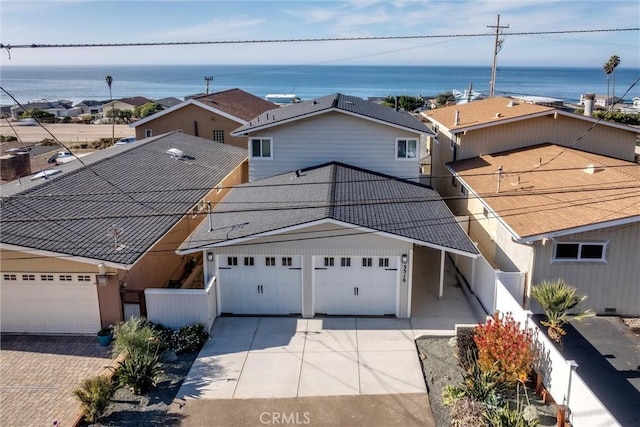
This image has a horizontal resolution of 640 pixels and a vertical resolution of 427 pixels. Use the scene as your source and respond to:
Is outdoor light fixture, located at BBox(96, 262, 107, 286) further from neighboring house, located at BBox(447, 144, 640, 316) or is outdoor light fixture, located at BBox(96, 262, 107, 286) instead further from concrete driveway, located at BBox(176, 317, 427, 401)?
neighboring house, located at BBox(447, 144, 640, 316)

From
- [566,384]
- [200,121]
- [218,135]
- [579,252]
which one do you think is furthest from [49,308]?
[200,121]

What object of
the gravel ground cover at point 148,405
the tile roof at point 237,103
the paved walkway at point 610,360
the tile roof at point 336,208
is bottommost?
the gravel ground cover at point 148,405

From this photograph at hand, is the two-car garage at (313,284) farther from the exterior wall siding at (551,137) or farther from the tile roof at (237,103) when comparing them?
the tile roof at (237,103)

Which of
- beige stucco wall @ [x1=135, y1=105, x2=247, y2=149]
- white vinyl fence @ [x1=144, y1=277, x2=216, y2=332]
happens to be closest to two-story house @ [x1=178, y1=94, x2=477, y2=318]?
white vinyl fence @ [x1=144, y1=277, x2=216, y2=332]

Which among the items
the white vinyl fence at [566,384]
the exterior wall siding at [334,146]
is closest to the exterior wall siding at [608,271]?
the white vinyl fence at [566,384]

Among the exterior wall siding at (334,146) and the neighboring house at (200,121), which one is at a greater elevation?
the neighboring house at (200,121)

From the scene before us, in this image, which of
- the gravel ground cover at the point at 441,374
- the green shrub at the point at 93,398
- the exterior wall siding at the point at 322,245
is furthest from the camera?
the exterior wall siding at the point at 322,245
